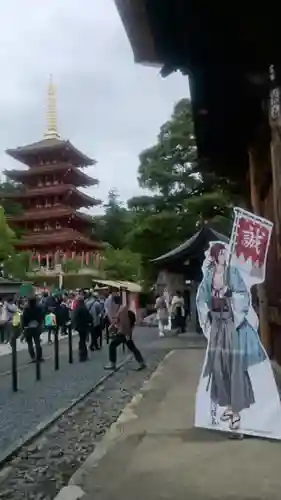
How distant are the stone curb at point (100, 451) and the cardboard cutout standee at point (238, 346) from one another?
0.98 metres

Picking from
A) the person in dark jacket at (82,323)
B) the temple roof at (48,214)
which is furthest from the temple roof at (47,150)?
the person in dark jacket at (82,323)

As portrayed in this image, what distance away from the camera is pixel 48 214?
58156 mm

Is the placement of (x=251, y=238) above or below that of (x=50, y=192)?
below

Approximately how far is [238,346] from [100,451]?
5.18 ft

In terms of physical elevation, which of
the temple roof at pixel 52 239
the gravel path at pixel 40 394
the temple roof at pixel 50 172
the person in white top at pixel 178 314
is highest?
the temple roof at pixel 50 172

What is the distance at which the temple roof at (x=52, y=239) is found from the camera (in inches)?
2274

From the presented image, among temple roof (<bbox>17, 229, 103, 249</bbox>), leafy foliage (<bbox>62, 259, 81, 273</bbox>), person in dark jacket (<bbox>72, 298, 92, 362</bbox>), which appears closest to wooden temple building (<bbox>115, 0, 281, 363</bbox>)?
person in dark jacket (<bbox>72, 298, 92, 362</bbox>)

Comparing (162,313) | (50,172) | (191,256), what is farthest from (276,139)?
(50,172)

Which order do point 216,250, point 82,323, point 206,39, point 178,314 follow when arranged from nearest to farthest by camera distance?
point 206,39
point 216,250
point 82,323
point 178,314

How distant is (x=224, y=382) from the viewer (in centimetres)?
641

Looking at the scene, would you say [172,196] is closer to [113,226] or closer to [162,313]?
[162,313]

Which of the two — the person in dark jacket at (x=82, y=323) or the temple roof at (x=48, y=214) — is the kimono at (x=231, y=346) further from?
the temple roof at (x=48, y=214)

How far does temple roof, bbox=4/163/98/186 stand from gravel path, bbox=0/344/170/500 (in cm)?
4776

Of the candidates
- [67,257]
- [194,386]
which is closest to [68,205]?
[67,257]
